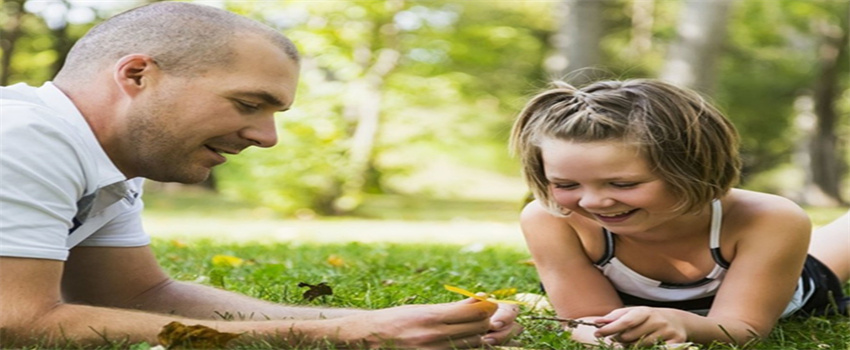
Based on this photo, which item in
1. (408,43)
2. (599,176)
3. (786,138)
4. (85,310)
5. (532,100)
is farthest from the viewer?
(786,138)

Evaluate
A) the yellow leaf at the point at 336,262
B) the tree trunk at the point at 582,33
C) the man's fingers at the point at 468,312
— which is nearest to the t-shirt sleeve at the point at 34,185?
the man's fingers at the point at 468,312

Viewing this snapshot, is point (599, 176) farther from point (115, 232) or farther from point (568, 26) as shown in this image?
point (568, 26)

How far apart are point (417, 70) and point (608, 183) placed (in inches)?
513

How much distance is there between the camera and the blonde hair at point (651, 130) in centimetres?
284

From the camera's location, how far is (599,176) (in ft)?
9.14

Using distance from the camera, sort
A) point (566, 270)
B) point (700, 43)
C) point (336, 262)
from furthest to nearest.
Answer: point (700, 43)
point (336, 262)
point (566, 270)

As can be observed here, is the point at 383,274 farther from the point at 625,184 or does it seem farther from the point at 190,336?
the point at 190,336

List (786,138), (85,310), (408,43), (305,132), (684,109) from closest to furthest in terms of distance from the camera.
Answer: (85,310)
(684,109)
(305,132)
(408,43)
(786,138)

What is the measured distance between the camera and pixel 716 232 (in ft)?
10.1

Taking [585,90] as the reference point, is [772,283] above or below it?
below

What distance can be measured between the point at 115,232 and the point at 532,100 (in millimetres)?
1422

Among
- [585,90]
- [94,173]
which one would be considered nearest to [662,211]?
[585,90]

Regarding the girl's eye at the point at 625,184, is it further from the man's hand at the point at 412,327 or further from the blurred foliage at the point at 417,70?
the blurred foliage at the point at 417,70

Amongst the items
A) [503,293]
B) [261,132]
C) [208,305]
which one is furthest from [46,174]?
[503,293]
